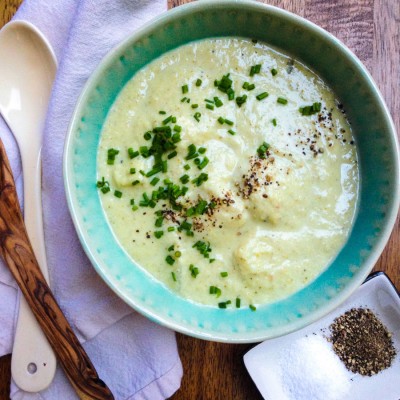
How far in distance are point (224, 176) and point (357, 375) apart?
1.02 metres

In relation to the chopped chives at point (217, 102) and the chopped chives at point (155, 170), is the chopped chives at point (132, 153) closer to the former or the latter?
the chopped chives at point (155, 170)

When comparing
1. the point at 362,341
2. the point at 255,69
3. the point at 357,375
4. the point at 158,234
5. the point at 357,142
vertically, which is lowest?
the point at 357,375

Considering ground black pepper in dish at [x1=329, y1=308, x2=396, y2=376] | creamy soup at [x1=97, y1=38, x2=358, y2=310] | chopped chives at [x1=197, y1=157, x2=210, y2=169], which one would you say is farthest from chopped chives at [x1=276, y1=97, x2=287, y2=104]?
ground black pepper in dish at [x1=329, y1=308, x2=396, y2=376]

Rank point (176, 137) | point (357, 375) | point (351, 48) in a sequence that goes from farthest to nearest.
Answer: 1. point (357, 375)
2. point (351, 48)
3. point (176, 137)

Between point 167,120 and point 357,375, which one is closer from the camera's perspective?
point 167,120

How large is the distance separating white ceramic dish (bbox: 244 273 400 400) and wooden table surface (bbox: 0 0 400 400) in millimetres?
69

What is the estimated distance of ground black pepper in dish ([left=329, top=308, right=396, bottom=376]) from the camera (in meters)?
2.25

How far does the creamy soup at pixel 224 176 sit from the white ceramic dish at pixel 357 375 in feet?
1.00

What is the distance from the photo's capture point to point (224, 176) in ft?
6.22

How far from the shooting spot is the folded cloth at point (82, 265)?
2014 mm

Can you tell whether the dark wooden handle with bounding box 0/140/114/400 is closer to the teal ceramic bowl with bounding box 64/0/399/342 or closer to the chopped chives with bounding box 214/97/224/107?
the teal ceramic bowl with bounding box 64/0/399/342

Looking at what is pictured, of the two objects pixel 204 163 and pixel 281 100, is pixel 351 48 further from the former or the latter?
pixel 204 163

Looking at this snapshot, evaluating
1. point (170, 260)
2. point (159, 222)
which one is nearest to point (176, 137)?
point (159, 222)

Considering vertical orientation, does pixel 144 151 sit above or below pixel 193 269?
above
